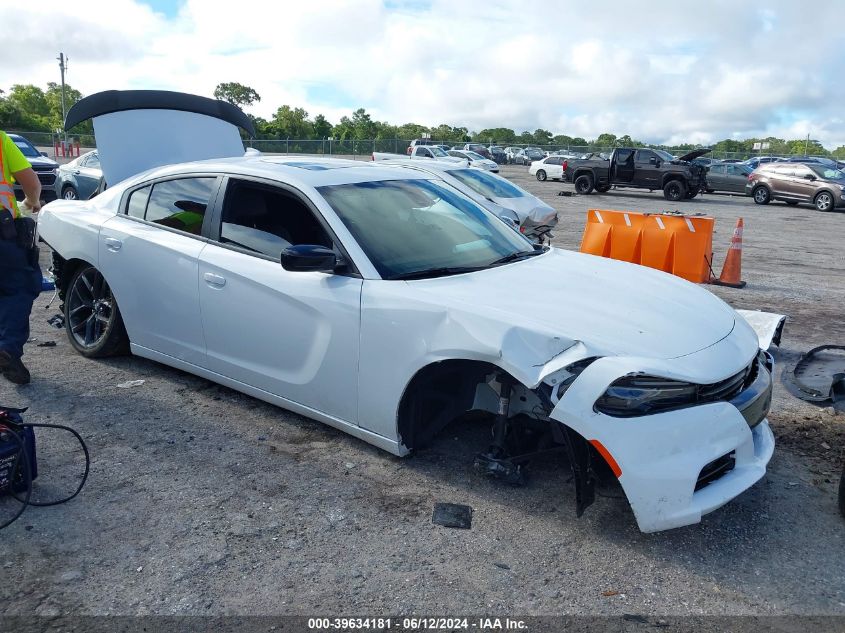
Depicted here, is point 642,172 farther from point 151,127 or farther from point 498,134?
point 498,134

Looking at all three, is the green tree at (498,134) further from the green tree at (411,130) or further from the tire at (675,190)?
the tire at (675,190)

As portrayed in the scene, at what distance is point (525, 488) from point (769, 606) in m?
1.22

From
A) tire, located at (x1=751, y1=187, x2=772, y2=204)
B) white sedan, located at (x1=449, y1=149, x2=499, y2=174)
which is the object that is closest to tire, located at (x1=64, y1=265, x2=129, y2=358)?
tire, located at (x1=751, y1=187, x2=772, y2=204)

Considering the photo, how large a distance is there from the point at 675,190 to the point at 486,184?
16410 millimetres

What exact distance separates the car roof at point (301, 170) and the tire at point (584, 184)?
24467 millimetres

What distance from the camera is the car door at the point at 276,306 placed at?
3.80 m

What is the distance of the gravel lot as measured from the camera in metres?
2.82

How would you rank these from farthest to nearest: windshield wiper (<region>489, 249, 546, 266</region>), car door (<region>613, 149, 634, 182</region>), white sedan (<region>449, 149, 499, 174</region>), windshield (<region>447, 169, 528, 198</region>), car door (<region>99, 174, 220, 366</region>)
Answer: white sedan (<region>449, 149, 499, 174</region>)
car door (<region>613, 149, 634, 182</region>)
windshield (<region>447, 169, 528, 198</region>)
car door (<region>99, 174, 220, 366</region>)
windshield wiper (<region>489, 249, 546, 266</region>)

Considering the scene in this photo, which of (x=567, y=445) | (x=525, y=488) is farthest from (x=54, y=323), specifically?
(x=567, y=445)

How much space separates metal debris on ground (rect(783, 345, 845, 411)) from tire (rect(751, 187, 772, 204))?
22.2 m

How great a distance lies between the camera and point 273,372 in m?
4.14

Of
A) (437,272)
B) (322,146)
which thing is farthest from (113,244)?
(322,146)

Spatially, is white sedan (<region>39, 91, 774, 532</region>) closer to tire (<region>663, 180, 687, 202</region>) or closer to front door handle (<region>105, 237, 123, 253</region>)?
front door handle (<region>105, 237, 123, 253</region>)

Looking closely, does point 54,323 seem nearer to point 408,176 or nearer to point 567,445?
point 408,176
